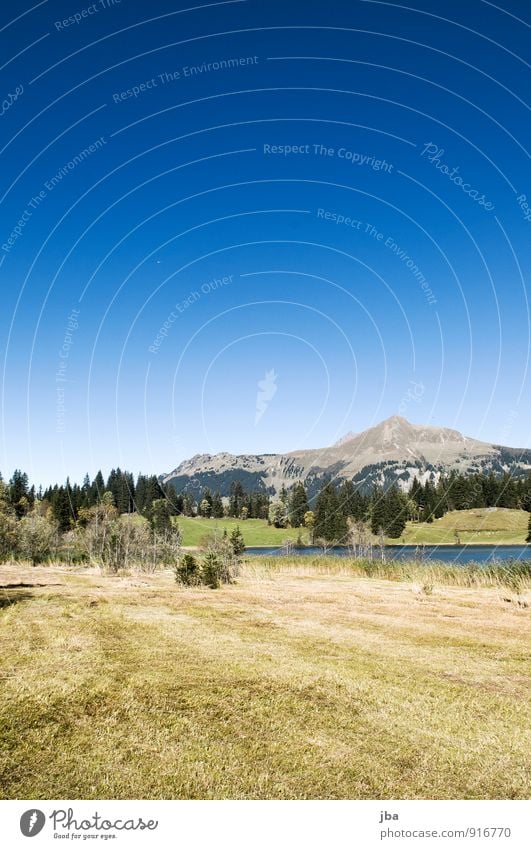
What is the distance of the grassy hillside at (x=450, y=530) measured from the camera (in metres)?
100

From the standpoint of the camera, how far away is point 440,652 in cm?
1144

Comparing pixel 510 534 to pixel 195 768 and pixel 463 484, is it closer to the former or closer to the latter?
pixel 463 484

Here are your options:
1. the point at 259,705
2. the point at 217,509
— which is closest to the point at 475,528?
the point at 217,509

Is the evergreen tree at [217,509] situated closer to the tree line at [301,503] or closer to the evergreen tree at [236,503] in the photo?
the tree line at [301,503]

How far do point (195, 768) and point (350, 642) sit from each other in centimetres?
717

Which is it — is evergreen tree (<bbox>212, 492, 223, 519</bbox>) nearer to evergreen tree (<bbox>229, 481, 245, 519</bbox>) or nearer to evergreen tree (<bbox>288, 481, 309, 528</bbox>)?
evergreen tree (<bbox>229, 481, 245, 519</bbox>)

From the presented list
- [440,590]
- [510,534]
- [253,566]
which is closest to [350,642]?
[440,590]
